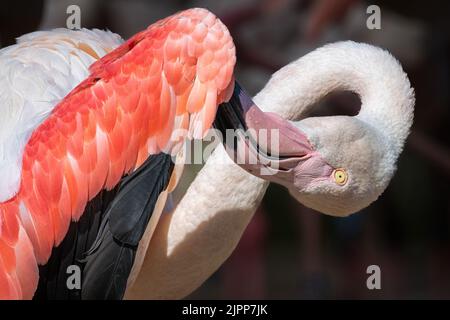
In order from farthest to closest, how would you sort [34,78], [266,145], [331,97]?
[331,97] < [34,78] < [266,145]

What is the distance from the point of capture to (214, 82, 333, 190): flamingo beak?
8.93ft

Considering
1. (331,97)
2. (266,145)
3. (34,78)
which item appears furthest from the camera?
(331,97)

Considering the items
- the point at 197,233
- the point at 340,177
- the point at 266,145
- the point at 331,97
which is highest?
the point at 266,145

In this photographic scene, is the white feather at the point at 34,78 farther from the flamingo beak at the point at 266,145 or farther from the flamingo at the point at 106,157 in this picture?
the flamingo beak at the point at 266,145

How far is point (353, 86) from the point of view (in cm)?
312

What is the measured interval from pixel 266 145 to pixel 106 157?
424mm

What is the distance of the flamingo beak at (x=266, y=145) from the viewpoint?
272cm

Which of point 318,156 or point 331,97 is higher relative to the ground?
point 318,156

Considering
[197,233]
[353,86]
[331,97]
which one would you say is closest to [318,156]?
[353,86]

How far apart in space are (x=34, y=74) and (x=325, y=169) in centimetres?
90

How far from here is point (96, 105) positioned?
273 cm

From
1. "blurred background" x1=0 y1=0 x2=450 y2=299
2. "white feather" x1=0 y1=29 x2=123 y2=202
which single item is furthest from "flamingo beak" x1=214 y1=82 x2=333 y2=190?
"blurred background" x1=0 y1=0 x2=450 y2=299

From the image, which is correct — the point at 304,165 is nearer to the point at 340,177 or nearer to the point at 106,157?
the point at 340,177
